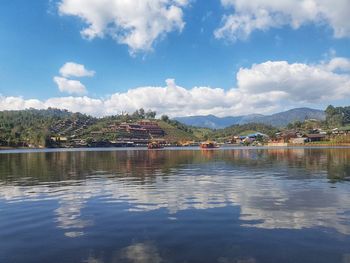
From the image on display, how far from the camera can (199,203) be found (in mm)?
25625

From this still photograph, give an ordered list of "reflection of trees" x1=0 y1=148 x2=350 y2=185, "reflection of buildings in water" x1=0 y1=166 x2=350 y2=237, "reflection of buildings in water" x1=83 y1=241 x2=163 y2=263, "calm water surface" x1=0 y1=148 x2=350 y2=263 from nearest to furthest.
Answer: "reflection of buildings in water" x1=83 y1=241 x2=163 y2=263 < "calm water surface" x1=0 y1=148 x2=350 y2=263 < "reflection of buildings in water" x1=0 y1=166 x2=350 y2=237 < "reflection of trees" x1=0 y1=148 x2=350 y2=185

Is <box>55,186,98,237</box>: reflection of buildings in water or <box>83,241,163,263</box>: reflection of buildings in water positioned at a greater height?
<box>83,241,163,263</box>: reflection of buildings in water

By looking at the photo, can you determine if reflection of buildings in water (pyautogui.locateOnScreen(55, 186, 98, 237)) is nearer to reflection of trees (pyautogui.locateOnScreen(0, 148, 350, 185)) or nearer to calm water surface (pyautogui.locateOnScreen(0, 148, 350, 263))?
calm water surface (pyautogui.locateOnScreen(0, 148, 350, 263))

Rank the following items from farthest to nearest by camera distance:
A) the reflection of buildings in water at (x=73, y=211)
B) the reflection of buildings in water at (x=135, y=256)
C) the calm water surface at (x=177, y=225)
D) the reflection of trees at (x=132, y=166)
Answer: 1. the reflection of trees at (x=132, y=166)
2. the reflection of buildings in water at (x=73, y=211)
3. the calm water surface at (x=177, y=225)
4. the reflection of buildings in water at (x=135, y=256)

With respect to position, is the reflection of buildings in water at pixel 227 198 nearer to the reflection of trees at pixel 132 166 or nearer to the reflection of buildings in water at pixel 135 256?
the reflection of buildings in water at pixel 135 256

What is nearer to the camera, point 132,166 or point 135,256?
point 135,256

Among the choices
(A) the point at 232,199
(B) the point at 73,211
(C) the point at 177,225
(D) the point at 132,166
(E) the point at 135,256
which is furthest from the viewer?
(D) the point at 132,166

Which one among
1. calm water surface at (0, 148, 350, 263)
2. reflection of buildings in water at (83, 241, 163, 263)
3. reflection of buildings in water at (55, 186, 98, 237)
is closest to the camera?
reflection of buildings in water at (83, 241, 163, 263)

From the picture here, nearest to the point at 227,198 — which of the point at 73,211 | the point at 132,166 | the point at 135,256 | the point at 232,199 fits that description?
the point at 232,199

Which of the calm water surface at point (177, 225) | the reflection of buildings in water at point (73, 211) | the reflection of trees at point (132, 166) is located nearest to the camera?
the calm water surface at point (177, 225)

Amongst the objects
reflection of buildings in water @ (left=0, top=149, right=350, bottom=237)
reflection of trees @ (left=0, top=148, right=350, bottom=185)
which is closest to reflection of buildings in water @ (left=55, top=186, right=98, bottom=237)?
reflection of buildings in water @ (left=0, top=149, right=350, bottom=237)

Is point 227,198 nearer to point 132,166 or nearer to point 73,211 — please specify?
point 73,211

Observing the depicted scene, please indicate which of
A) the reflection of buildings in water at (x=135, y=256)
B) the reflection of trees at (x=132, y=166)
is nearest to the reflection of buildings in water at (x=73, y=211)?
the reflection of buildings in water at (x=135, y=256)

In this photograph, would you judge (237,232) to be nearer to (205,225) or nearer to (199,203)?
(205,225)
